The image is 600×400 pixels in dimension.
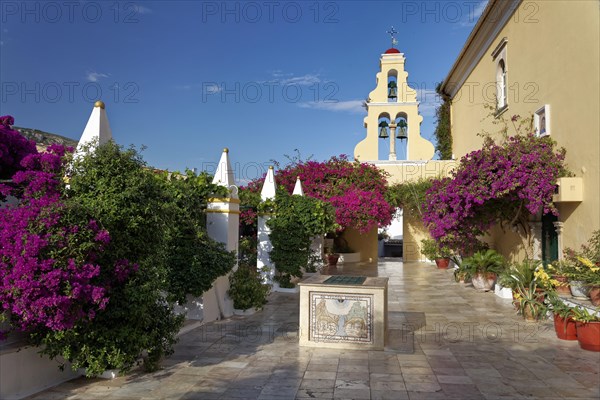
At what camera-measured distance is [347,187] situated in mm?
18484

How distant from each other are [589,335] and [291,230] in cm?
661

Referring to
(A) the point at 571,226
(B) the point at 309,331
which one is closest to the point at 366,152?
(A) the point at 571,226

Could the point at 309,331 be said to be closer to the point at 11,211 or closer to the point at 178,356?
the point at 178,356

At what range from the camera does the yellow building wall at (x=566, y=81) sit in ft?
26.5

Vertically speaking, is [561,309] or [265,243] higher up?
[265,243]

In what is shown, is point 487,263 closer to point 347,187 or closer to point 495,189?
point 495,189

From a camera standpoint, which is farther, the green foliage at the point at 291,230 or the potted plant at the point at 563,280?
the green foliage at the point at 291,230

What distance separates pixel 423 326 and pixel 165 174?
5.08m

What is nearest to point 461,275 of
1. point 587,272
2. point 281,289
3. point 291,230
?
point 281,289

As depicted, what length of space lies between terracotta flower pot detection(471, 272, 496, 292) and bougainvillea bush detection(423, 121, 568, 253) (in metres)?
0.92

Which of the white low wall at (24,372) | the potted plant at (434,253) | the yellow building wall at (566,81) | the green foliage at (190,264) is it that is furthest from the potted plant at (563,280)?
the potted plant at (434,253)

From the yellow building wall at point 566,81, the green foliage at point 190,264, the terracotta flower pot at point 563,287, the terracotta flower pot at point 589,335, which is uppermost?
the yellow building wall at point 566,81

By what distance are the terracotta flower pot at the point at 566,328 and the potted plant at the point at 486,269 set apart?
15.7ft

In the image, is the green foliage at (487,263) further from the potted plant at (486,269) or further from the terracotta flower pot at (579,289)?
the terracotta flower pot at (579,289)
